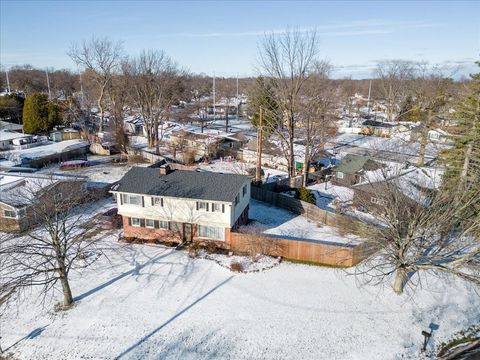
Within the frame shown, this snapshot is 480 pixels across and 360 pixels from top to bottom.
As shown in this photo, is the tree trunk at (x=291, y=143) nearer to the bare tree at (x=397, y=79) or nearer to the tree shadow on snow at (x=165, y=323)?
the tree shadow on snow at (x=165, y=323)

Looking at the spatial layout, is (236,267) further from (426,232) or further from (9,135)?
(9,135)

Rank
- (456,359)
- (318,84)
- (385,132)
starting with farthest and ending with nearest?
(385,132), (318,84), (456,359)

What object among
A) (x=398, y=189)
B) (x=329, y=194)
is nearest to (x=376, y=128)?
(x=329, y=194)

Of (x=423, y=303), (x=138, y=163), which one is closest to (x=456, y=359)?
(x=423, y=303)

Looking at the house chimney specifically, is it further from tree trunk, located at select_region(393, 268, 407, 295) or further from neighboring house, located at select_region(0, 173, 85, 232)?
tree trunk, located at select_region(393, 268, 407, 295)

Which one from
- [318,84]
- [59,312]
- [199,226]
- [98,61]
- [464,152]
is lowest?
[59,312]

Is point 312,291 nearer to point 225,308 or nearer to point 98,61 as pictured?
point 225,308

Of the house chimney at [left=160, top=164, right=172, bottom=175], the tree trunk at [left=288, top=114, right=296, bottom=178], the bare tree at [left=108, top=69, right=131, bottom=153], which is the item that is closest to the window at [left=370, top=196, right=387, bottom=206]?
the tree trunk at [left=288, top=114, right=296, bottom=178]
